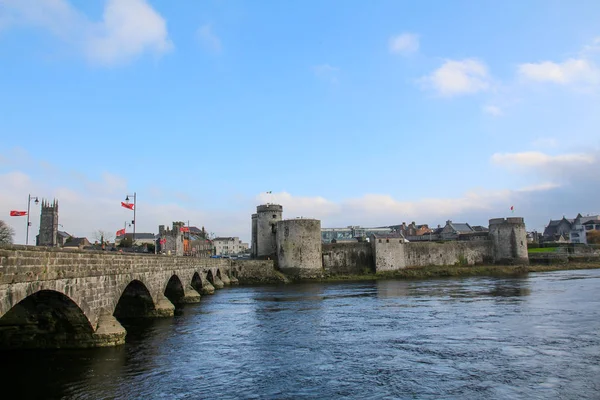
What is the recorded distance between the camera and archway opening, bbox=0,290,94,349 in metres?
15.3

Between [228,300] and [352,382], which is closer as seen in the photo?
[352,382]

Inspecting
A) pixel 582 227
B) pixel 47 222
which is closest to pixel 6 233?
pixel 47 222

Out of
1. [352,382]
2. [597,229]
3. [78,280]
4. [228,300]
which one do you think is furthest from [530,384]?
[597,229]

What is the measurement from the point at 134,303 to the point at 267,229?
41817 millimetres

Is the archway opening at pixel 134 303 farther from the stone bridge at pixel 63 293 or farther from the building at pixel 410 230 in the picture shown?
the building at pixel 410 230

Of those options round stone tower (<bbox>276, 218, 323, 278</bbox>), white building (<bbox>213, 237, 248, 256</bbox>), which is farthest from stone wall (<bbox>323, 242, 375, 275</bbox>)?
white building (<bbox>213, 237, 248, 256</bbox>)

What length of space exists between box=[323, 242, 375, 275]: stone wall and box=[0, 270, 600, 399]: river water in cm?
3929

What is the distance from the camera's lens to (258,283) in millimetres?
58312

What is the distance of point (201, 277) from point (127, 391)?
99.3 ft

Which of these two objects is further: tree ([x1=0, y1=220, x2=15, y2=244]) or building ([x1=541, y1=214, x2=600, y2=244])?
building ([x1=541, y1=214, x2=600, y2=244])

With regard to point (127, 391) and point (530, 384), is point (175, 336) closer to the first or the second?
point (127, 391)

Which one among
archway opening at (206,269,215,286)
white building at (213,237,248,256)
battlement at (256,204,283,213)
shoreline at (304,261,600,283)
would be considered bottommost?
shoreline at (304,261,600,283)

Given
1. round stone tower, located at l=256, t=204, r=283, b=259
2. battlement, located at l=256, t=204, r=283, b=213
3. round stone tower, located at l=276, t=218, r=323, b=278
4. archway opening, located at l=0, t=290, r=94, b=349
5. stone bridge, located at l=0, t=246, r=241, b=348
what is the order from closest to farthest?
stone bridge, located at l=0, t=246, r=241, b=348 < archway opening, located at l=0, t=290, r=94, b=349 < round stone tower, located at l=276, t=218, r=323, b=278 < round stone tower, located at l=256, t=204, r=283, b=259 < battlement, located at l=256, t=204, r=283, b=213

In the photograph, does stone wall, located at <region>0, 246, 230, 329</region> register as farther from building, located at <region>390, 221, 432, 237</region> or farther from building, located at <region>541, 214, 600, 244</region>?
building, located at <region>541, 214, 600, 244</region>
